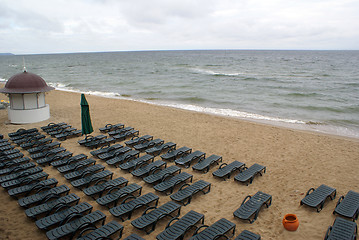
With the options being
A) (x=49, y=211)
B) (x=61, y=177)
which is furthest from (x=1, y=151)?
(x=49, y=211)

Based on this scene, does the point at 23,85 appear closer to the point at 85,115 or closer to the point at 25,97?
the point at 25,97

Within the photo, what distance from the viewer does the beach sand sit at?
5.74 m

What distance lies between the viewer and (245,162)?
30.3 feet

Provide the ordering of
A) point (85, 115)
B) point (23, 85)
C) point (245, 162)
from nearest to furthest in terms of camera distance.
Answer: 1. point (245, 162)
2. point (85, 115)
3. point (23, 85)

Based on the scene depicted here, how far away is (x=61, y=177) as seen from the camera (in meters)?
7.91

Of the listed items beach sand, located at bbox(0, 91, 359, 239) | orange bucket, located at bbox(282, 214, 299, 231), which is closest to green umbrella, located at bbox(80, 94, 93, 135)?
beach sand, located at bbox(0, 91, 359, 239)

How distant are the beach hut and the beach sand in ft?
2.00

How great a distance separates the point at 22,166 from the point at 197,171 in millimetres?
5750

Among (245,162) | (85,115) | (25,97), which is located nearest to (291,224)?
(245,162)

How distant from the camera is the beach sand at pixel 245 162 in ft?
18.8

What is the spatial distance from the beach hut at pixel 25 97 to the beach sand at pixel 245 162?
2.00 feet

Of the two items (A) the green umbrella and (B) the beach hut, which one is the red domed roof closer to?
(B) the beach hut

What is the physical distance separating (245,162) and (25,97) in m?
11.5

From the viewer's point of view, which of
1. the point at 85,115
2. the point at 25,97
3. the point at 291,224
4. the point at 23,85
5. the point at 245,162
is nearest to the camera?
the point at 291,224
